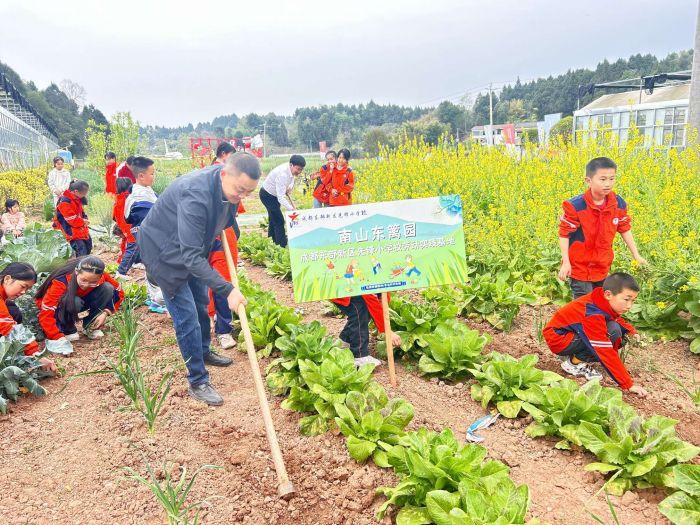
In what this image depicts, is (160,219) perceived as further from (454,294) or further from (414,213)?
(454,294)

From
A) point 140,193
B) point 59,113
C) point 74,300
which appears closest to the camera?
point 74,300

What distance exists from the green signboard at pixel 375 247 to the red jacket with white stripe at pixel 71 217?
483cm

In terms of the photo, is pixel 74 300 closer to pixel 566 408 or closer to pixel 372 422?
pixel 372 422

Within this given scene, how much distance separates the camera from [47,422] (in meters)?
3.42

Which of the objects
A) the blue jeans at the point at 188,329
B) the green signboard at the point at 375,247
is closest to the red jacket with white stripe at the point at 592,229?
the green signboard at the point at 375,247

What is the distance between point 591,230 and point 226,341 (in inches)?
124

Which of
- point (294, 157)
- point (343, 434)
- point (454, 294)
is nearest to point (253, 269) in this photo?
point (294, 157)

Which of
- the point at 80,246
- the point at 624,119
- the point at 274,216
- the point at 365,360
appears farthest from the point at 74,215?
the point at 624,119

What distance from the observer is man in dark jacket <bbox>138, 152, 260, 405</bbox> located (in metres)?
3.02

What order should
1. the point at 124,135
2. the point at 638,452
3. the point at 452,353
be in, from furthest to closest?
the point at 124,135 < the point at 452,353 < the point at 638,452

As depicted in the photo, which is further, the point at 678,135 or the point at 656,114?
the point at 656,114

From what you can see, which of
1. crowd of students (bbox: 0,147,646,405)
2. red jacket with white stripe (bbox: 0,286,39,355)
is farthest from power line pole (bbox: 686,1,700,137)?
red jacket with white stripe (bbox: 0,286,39,355)

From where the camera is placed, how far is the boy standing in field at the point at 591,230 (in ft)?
12.8

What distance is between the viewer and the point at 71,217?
6965 millimetres
